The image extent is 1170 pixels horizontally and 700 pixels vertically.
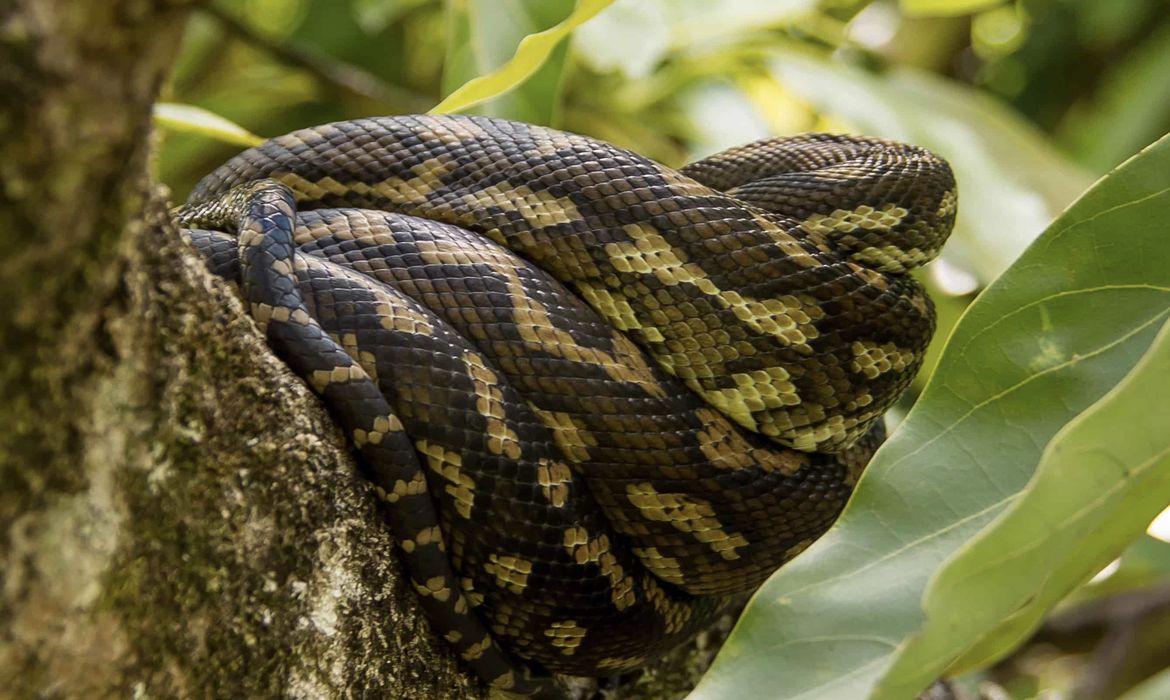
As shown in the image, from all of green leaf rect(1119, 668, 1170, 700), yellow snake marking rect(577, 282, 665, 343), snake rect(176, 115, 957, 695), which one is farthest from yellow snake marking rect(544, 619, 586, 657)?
green leaf rect(1119, 668, 1170, 700)

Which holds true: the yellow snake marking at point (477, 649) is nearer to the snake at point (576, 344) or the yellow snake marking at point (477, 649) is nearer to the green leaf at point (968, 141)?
the snake at point (576, 344)

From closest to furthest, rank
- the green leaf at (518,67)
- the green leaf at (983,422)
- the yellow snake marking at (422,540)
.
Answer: the green leaf at (983,422) → the yellow snake marking at (422,540) → the green leaf at (518,67)

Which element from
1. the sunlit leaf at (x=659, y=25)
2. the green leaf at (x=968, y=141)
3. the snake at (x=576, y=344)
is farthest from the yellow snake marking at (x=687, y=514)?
the sunlit leaf at (x=659, y=25)

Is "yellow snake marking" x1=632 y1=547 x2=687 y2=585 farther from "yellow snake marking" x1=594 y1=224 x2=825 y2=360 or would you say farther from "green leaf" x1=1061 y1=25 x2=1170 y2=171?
"green leaf" x1=1061 y1=25 x2=1170 y2=171

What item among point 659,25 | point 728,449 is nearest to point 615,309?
point 728,449

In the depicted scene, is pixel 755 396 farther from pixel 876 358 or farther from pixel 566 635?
pixel 566 635

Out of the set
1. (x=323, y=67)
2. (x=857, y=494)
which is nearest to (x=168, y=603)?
(x=857, y=494)

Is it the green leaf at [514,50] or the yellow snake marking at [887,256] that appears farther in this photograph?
the green leaf at [514,50]

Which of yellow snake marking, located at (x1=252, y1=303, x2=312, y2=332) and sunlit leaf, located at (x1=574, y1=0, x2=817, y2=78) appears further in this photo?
sunlit leaf, located at (x1=574, y1=0, x2=817, y2=78)
